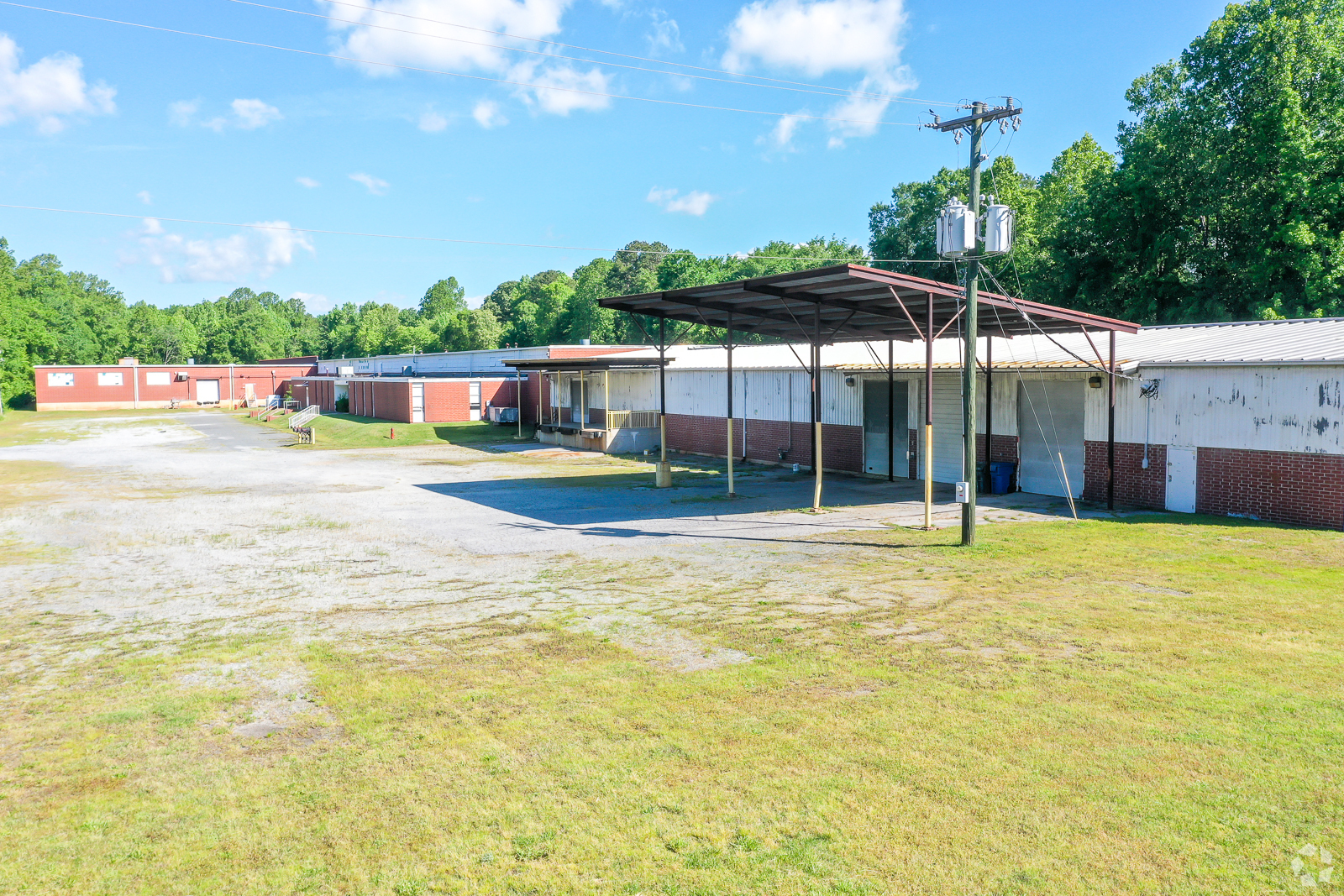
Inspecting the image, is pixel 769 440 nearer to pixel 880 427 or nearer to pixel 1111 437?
pixel 880 427

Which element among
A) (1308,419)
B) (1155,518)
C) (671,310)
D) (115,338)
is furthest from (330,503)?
(115,338)

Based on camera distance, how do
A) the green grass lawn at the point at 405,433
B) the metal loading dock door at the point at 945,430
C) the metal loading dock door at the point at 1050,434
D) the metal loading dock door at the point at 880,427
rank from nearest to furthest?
the metal loading dock door at the point at 1050,434
the metal loading dock door at the point at 945,430
the metal loading dock door at the point at 880,427
the green grass lawn at the point at 405,433

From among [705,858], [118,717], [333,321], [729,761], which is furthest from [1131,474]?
[333,321]

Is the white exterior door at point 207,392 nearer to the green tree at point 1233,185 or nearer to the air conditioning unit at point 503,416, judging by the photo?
the air conditioning unit at point 503,416

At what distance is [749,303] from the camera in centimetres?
2241

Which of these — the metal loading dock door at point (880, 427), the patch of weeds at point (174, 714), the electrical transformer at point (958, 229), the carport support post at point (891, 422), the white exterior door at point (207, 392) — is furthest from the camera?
the white exterior door at point (207, 392)

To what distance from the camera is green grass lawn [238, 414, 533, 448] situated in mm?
42938

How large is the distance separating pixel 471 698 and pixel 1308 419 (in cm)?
1684

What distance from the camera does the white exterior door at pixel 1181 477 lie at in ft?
62.8

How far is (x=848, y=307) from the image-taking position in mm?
22125

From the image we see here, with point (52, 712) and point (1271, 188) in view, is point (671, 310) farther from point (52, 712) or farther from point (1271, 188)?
point (1271, 188)

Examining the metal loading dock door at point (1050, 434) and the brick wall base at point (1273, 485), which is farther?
the metal loading dock door at point (1050, 434)

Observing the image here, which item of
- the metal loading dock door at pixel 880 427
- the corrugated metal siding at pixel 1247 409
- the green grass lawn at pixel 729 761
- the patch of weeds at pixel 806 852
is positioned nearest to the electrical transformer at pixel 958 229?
the green grass lawn at pixel 729 761

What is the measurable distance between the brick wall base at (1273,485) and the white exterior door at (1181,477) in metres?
0.12
